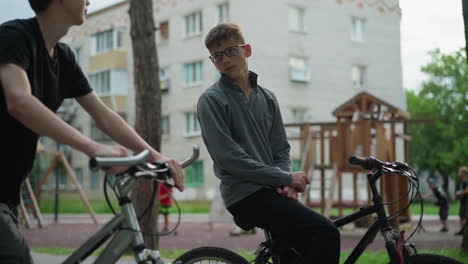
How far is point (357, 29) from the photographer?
35156 mm

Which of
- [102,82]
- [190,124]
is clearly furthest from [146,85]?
[102,82]

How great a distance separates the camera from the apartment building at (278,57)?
32.1 m

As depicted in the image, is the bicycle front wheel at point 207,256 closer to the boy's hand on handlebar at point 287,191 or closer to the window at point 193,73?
the boy's hand on handlebar at point 287,191

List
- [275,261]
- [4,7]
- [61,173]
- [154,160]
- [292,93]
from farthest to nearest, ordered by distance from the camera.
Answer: [61,173], [292,93], [4,7], [275,261], [154,160]

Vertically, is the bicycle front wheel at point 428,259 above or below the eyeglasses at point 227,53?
below

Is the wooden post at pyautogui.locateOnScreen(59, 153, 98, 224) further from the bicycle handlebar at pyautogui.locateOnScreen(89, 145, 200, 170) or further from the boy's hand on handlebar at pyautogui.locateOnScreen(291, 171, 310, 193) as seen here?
the bicycle handlebar at pyautogui.locateOnScreen(89, 145, 200, 170)

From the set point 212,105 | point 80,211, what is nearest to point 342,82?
point 80,211

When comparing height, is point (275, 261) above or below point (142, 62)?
below

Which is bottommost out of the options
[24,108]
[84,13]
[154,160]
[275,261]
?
[275,261]

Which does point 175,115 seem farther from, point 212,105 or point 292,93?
point 212,105

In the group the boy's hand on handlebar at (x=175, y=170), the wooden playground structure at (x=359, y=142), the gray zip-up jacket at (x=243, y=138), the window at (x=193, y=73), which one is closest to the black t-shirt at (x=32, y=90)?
the boy's hand on handlebar at (x=175, y=170)

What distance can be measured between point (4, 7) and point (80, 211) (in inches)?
905

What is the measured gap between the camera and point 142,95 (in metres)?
9.57

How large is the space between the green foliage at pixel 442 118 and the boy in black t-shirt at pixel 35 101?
1674 inches
